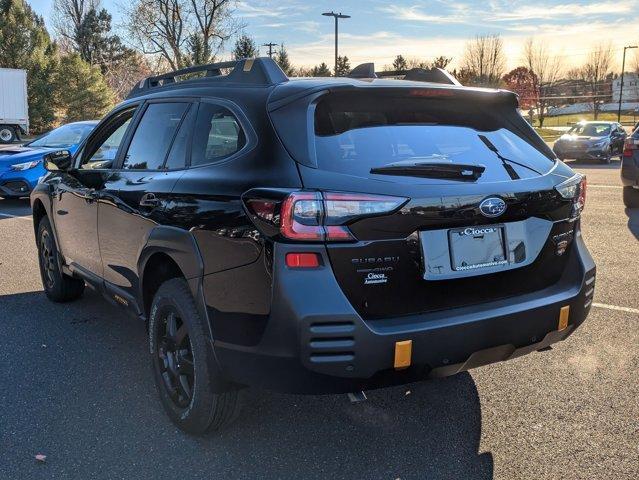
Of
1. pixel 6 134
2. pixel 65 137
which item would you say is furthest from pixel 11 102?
pixel 65 137

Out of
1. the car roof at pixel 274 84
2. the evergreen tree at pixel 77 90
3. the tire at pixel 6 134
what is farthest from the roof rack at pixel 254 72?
the evergreen tree at pixel 77 90

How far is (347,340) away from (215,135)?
1.33m

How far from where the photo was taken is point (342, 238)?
7.74 ft

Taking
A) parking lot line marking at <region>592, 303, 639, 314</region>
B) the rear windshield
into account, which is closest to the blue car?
parking lot line marking at <region>592, 303, 639, 314</region>

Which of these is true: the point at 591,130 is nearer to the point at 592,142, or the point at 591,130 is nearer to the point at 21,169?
the point at 592,142

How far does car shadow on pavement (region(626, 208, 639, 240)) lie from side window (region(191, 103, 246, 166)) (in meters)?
6.62

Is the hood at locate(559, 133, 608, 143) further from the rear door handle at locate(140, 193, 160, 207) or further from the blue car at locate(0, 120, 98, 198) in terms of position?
the rear door handle at locate(140, 193, 160, 207)

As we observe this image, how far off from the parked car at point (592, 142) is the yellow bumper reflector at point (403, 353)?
70.1 ft

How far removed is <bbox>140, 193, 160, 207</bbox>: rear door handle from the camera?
324 cm

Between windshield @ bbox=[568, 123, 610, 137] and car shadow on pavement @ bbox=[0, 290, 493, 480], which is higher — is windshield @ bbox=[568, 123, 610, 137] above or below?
above

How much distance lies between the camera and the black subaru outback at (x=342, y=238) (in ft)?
7.77

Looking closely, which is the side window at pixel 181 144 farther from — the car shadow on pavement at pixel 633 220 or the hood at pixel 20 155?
the hood at pixel 20 155

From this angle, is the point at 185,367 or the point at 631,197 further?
the point at 631,197

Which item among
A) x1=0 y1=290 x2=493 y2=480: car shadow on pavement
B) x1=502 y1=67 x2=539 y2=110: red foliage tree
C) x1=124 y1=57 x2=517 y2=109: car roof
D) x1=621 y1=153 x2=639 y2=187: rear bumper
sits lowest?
x1=0 y1=290 x2=493 y2=480: car shadow on pavement
